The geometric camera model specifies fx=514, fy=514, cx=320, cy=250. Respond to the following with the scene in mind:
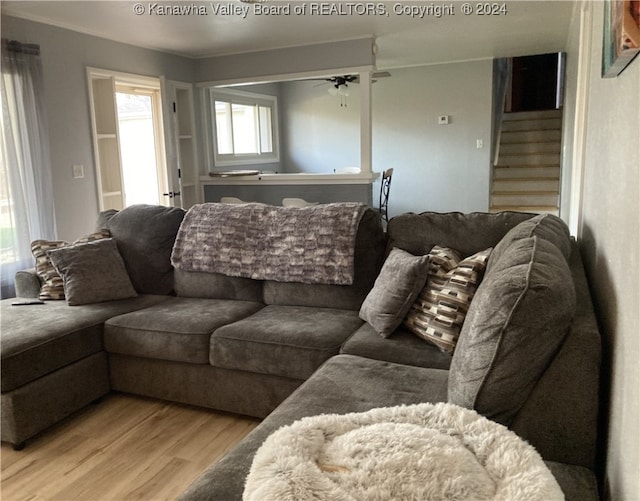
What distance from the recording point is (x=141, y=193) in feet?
18.5

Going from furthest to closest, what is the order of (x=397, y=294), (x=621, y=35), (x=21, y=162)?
(x=21, y=162) → (x=397, y=294) → (x=621, y=35)

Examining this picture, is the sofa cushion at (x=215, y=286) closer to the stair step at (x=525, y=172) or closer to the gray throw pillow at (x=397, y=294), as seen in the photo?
the gray throw pillow at (x=397, y=294)

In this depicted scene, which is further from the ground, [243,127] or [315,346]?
[243,127]

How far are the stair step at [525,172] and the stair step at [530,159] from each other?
0.39 ft

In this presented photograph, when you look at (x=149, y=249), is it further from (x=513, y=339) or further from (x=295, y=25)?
(x=295, y=25)

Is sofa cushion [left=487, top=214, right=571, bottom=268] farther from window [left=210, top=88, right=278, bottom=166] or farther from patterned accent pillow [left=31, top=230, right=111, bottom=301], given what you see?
window [left=210, top=88, right=278, bottom=166]

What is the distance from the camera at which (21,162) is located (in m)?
3.87

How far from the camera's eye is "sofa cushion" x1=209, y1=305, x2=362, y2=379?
228cm

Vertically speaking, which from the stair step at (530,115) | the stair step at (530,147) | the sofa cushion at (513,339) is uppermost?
the stair step at (530,115)

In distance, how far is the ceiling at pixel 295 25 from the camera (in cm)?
395

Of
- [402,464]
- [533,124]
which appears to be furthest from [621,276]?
[533,124]

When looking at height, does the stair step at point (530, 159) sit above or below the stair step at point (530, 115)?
below

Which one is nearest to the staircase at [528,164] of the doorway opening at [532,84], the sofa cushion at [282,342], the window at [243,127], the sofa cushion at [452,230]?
the doorway opening at [532,84]

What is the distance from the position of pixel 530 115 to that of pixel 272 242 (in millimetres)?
6718
